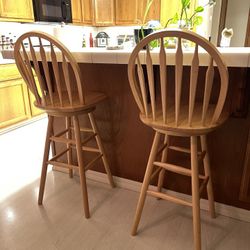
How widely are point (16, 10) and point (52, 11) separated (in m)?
0.57

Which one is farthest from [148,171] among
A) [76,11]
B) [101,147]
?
[76,11]

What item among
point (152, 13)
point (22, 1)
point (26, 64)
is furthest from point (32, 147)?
point (152, 13)

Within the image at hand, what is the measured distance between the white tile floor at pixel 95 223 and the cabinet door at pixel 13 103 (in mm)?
1266

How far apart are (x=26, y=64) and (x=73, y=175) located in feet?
3.36

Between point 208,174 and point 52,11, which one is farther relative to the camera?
point 52,11

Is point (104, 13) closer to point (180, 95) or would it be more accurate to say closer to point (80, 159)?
point (80, 159)

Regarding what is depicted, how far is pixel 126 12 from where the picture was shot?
427 cm

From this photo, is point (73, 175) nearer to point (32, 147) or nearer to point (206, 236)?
point (32, 147)

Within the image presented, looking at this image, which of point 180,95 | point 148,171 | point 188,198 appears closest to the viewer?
point 180,95

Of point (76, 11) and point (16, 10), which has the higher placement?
point (76, 11)

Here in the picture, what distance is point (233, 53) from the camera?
98 centimetres

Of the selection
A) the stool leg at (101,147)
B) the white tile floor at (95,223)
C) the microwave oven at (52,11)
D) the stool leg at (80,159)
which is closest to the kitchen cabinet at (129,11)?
the microwave oven at (52,11)

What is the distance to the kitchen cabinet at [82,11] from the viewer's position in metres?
4.00

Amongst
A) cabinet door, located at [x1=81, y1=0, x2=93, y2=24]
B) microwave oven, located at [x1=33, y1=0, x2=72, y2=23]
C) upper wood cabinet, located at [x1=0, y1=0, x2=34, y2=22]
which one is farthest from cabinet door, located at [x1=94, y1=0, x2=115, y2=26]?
upper wood cabinet, located at [x1=0, y1=0, x2=34, y2=22]
